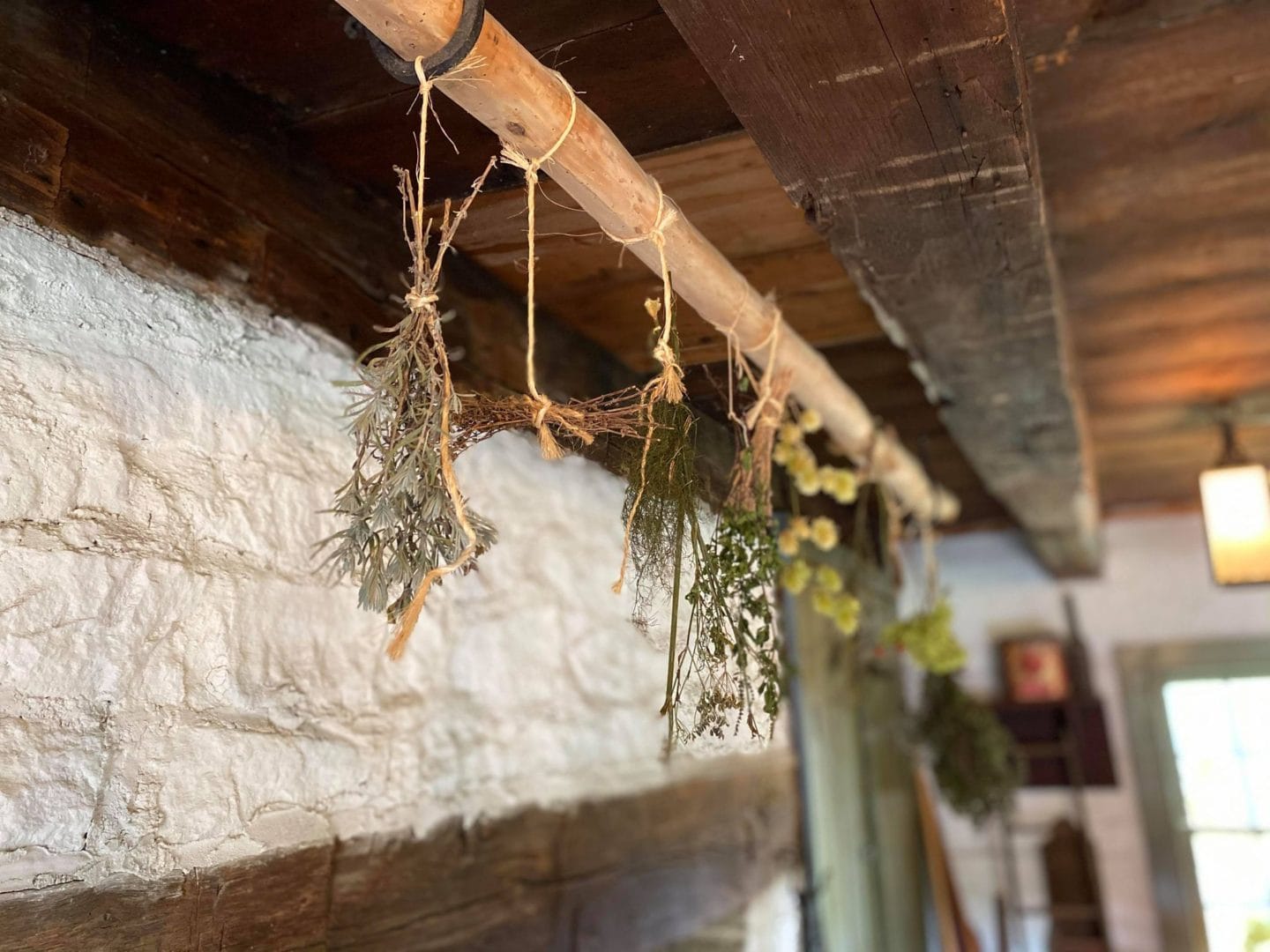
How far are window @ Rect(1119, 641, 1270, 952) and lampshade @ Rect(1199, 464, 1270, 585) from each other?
5.54ft

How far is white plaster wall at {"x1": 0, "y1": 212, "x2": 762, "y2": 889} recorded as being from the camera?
787 mm

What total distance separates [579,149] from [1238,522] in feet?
6.13

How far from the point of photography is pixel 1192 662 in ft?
11.2

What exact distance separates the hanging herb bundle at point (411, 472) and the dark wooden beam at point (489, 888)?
0.38 m

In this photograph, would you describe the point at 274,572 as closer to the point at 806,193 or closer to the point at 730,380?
the point at 730,380

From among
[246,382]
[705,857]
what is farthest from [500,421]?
[705,857]

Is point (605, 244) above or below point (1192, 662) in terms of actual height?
above

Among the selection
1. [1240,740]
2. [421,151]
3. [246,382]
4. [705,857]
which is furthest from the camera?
[1240,740]

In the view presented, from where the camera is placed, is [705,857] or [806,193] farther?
[705,857]

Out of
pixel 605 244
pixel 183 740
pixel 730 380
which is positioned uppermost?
pixel 605 244

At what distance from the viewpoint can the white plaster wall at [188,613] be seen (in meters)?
0.79

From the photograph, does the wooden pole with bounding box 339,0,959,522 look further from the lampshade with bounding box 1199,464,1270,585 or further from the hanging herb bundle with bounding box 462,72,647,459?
the lampshade with bounding box 1199,464,1270,585

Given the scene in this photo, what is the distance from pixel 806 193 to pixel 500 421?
1.38 feet

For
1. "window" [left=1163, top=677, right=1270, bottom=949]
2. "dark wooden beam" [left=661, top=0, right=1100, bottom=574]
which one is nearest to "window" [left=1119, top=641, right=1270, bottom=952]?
"window" [left=1163, top=677, right=1270, bottom=949]
